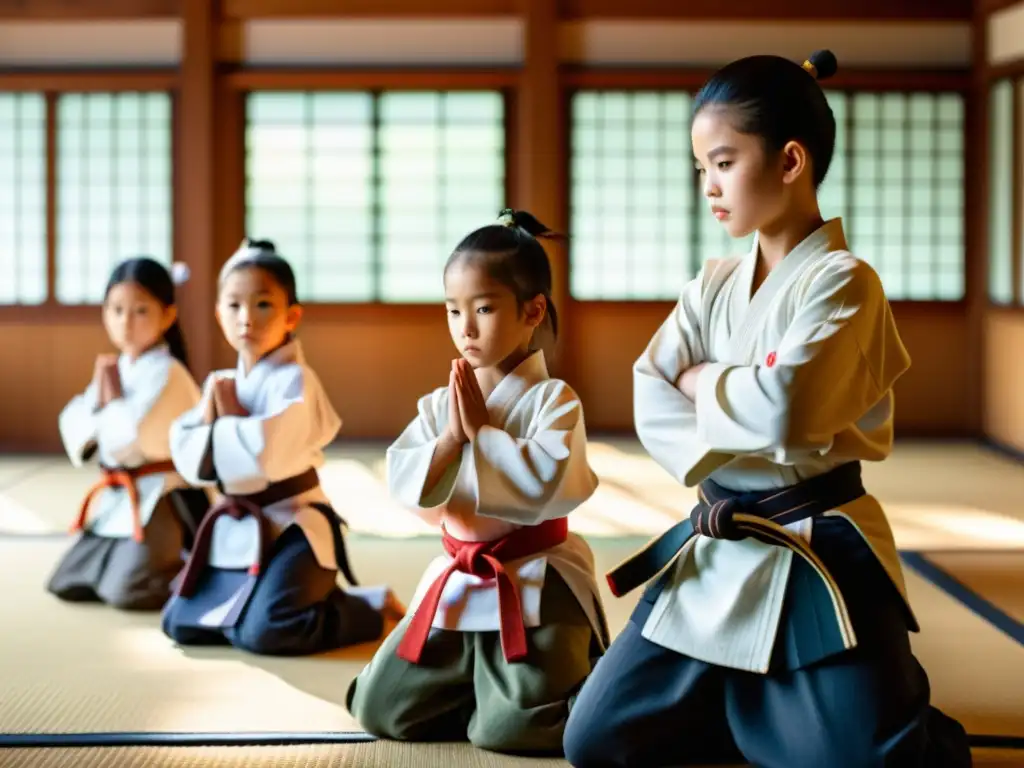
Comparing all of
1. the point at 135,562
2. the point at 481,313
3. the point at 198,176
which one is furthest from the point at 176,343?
the point at 198,176

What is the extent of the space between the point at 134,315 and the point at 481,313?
1711 millimetres

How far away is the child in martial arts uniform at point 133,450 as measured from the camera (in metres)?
4.09

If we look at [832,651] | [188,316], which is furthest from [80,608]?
[188,316]

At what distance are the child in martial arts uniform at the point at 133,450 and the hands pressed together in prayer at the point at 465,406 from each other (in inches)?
62.9

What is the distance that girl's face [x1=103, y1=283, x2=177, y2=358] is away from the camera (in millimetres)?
4141

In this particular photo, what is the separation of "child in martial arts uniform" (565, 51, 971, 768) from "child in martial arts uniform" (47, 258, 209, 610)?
Answer: 196cm

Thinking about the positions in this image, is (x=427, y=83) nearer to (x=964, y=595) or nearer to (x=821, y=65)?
(x=964, y=595)

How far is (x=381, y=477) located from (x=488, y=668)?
394cm

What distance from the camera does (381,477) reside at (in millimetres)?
6715

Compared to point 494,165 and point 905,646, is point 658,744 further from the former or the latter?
point 494,165

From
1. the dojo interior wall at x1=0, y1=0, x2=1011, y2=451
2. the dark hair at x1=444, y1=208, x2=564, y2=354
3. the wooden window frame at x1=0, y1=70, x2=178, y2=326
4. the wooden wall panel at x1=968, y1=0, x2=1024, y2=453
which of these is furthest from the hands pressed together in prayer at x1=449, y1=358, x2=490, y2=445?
the wooden window frame at x1=0, y1=70, x2=178, y2=326

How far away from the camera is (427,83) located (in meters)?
8.31

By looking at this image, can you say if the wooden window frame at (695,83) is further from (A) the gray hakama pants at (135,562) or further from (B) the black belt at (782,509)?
(B) the black belt at (782,509)

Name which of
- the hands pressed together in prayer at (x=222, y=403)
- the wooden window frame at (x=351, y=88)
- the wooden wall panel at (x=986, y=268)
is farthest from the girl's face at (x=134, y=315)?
the wooden wall panel at (x=986, y=268)
